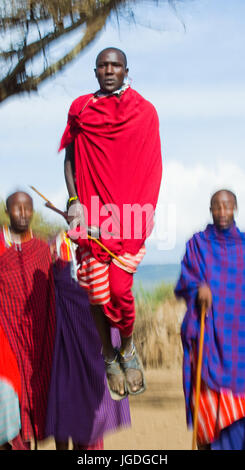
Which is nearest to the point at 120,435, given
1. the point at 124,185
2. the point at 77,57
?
the point at 124,185

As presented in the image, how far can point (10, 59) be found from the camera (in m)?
9.07

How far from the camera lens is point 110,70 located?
5500 millimetres

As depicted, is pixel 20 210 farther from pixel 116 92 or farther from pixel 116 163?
pixel 116 92

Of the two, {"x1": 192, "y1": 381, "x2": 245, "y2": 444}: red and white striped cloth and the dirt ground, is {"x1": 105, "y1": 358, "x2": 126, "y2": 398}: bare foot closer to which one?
{"x1": 192, "y1": 381, "x2": 245, "y2": 444}: red and white striped cloth

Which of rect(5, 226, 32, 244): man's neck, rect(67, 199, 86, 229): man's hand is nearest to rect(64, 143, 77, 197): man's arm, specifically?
rect(67, 199, 86, 229): man's hand

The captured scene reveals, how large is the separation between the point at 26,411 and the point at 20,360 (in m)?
0.40

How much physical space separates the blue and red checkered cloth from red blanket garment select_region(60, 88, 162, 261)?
0.59 meters

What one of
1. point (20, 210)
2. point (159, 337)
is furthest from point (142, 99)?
point (159, 337)

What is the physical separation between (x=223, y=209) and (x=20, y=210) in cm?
163

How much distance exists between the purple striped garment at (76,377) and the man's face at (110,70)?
176cm

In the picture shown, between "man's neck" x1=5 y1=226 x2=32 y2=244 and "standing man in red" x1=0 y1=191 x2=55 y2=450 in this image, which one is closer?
"standing man in red" x1=0 y1=191 x2=55 y2=450

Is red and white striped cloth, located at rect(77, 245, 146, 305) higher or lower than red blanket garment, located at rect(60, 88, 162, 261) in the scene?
lower

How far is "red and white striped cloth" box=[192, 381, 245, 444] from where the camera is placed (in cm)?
586
